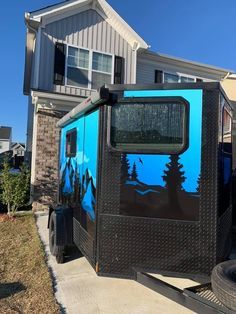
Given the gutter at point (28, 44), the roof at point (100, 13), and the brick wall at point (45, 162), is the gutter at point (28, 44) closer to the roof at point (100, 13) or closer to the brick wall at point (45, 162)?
the roof at point (100, 13)

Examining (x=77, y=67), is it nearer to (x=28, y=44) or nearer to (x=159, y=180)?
(x=28, y=44)

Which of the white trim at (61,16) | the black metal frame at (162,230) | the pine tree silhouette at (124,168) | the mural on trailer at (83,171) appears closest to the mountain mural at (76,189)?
the mural on trailer at (83,171)

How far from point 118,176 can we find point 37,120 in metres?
7.30

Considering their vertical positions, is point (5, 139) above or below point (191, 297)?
above

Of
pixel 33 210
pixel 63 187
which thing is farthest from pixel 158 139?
pixel 33 210

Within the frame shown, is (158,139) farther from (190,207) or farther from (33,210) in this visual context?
(33,210)

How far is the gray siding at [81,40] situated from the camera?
1163 cm

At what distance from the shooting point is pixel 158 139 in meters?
3.74

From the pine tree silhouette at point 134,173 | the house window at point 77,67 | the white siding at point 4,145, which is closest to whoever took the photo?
the pine tree silhouette at point 134,173

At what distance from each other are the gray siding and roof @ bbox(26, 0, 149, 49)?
0.56 feet

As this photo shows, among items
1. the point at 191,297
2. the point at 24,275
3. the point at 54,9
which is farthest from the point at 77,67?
the point at 191,297

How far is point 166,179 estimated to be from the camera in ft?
12.0

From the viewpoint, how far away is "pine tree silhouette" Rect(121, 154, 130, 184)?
3822mm

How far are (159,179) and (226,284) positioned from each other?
132 cm
